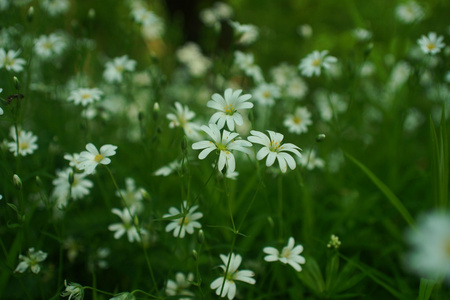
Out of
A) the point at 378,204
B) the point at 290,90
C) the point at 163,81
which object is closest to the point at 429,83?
the point at 290,90

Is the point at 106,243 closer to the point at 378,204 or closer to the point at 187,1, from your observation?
the point at 378,204

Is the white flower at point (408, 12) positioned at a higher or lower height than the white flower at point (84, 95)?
higher

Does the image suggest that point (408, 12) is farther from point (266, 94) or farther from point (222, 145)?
point (222, 145)

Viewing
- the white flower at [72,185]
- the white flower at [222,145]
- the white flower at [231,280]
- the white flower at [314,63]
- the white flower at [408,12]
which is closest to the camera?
the white flower at [222,145]

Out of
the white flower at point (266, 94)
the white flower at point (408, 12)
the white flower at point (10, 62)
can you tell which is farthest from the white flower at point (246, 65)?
the white flower at point (408, 12)

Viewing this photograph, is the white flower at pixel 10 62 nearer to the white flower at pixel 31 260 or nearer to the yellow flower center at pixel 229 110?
the white flower at pixel 31 260

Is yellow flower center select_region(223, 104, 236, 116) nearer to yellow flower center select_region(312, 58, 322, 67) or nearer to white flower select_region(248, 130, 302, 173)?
white flower select_region(248, 130, 302, 173)
